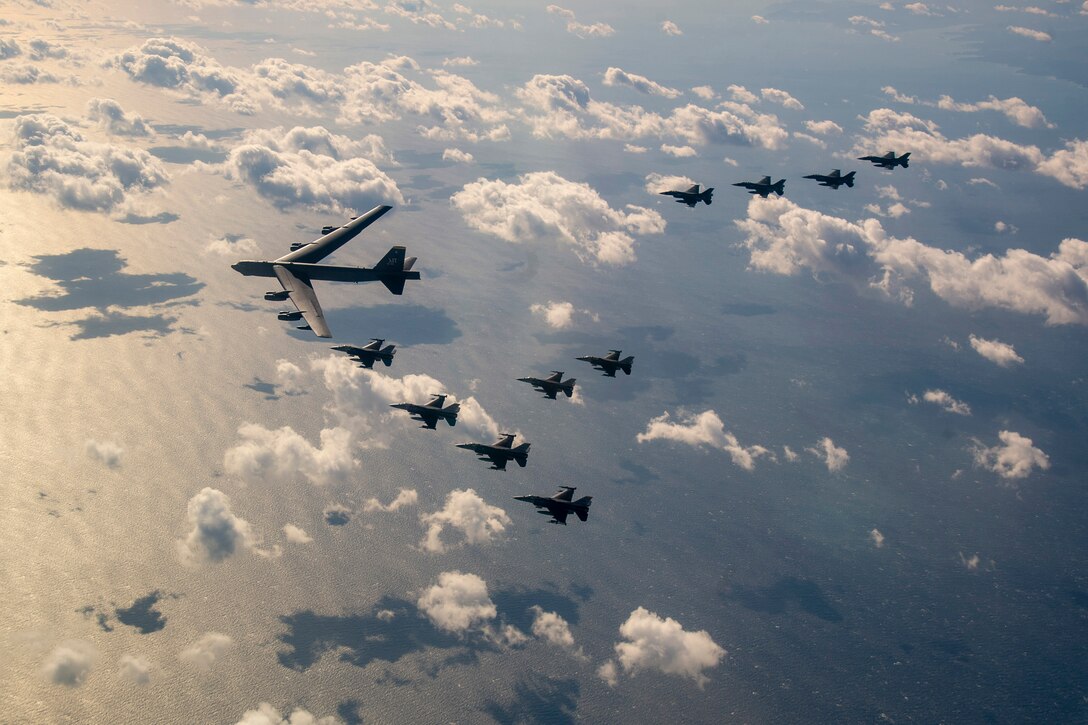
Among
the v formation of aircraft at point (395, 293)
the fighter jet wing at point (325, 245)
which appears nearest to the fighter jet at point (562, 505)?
the v formation of aircraft at point (395, 293)

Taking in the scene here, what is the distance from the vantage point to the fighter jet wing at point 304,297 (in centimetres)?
10538

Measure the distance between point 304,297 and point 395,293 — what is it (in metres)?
16.2

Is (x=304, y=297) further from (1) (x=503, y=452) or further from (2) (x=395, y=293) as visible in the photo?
(1) (x=503, y=452)

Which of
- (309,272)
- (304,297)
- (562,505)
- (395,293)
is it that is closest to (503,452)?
(562,505)

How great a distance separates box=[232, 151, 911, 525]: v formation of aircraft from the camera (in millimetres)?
102000

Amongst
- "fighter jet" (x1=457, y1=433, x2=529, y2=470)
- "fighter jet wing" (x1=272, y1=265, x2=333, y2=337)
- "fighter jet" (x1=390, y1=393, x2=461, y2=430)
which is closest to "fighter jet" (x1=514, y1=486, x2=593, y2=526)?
"fighter jet" (x1=457, y1=433, x2=529, y2=470)

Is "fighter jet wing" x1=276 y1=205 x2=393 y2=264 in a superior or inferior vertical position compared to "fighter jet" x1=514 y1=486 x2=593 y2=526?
superior

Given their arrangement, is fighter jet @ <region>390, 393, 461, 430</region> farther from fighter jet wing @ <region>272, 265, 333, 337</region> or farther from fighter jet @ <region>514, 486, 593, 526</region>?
fighter jet @ <region>514, 486, 593, 526</region>

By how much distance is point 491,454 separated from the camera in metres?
106

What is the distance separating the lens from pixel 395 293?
116 metres

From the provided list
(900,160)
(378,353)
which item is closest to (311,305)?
(378,353)

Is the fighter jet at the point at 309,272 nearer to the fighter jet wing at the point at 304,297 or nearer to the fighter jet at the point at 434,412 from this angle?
the fighter jet wing at the point at 304,297

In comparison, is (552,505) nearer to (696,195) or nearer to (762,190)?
(696,195)

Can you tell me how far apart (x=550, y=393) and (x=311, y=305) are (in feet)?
149
